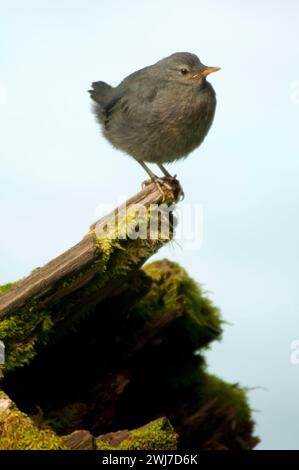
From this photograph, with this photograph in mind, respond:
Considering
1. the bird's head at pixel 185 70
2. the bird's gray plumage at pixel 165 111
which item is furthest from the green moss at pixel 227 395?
the bird's head at pixel 185 70

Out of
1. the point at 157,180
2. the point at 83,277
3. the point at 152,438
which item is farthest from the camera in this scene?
the point at 157,180

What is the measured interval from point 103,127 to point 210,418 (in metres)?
2.63

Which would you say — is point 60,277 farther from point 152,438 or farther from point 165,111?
point 165,111

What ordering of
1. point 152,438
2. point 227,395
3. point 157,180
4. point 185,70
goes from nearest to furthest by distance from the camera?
point 152,438 → point 157,180 → point 185,70 → point 227,395

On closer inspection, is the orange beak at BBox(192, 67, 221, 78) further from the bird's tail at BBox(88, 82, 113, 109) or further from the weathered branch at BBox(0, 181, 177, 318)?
the weathered branch at BBox(0, 181, 177, 318)

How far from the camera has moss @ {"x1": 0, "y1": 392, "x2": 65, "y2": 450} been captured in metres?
3.94

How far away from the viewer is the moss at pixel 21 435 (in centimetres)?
394

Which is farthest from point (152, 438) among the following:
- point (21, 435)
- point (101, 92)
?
point (101, 92)

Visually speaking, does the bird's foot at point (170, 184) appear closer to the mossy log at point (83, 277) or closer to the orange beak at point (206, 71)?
the mossy log at point (83, 277)

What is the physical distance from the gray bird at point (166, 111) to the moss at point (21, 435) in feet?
8.14

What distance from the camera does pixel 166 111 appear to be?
6156 millimetres

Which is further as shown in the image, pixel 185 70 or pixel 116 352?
pixel 185 70

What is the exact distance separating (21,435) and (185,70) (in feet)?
11.1

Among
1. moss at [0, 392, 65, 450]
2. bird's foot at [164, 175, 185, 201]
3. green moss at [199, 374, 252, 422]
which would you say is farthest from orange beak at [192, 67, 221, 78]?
moss at [0, 392, 65, 450]
